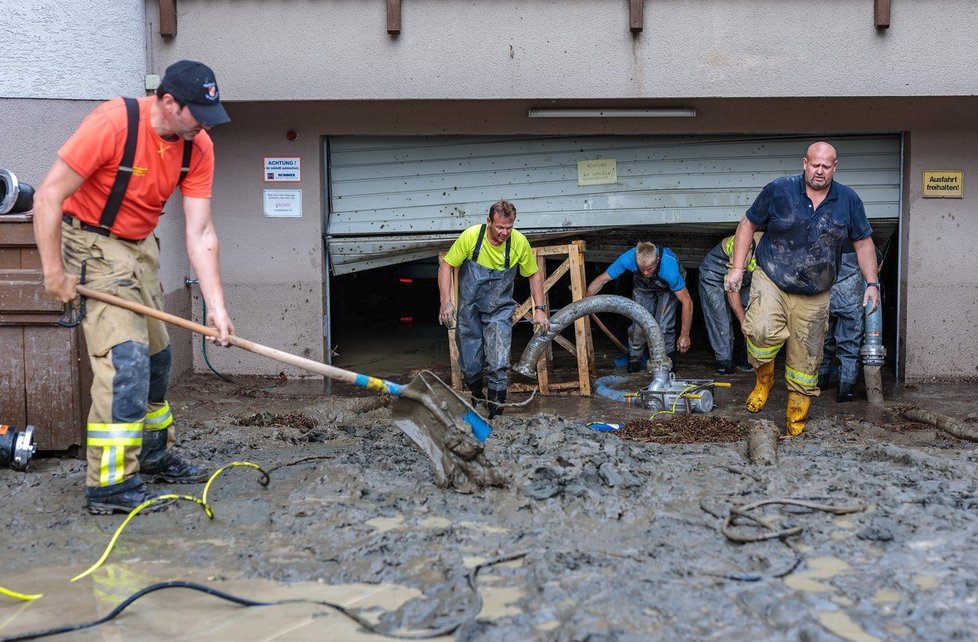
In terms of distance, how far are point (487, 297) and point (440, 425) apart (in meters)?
2.99

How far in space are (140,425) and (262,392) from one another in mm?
4382

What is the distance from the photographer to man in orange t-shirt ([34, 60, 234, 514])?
16.2 feet

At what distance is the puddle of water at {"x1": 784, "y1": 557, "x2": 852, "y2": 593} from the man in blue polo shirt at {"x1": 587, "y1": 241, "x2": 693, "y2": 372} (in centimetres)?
558

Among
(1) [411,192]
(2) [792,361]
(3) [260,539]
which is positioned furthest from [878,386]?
(3) [260,539]

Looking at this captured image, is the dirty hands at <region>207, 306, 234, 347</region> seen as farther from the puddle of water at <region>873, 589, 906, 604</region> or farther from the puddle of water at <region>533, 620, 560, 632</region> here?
the puddle of water at <region>873, 589, 906, 604</region>

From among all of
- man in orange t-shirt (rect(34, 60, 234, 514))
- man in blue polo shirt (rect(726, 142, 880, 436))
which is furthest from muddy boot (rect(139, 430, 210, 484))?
man in blue polo shirt (rect(726, 142, 880, 436))

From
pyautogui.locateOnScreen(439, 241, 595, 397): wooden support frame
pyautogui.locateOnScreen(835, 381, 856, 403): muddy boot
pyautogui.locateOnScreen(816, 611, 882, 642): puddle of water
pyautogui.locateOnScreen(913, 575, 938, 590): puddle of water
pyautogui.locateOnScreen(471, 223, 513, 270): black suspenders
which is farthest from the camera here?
pyautogui.locateOnScreen(439, 241, 595, 397): wooden support frame

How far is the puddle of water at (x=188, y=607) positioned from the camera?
3990mm

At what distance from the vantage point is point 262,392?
9.59 m

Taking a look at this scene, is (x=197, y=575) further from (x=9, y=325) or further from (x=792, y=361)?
A: (x=792, y=361)

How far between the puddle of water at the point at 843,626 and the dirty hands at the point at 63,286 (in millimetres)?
3634

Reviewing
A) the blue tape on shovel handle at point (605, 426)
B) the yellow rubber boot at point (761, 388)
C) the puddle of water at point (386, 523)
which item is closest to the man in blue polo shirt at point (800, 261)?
the yellow rubber boot at point (761, 388)

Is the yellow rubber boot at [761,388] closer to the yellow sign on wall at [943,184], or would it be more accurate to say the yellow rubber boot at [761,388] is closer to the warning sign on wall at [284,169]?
the yellow sign on wall at [943,184]

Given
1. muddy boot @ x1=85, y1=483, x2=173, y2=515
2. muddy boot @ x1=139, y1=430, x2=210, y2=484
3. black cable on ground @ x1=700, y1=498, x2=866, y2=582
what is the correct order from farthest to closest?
muddy boot @ x1=139, y1=430, x2=210, y2=484
muddy boot @ x1=85, y1=483, x2=173, y2=515
black cable on ground @ x1=700, y1=498, x2=866, y2=582
